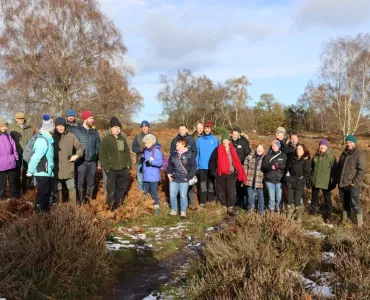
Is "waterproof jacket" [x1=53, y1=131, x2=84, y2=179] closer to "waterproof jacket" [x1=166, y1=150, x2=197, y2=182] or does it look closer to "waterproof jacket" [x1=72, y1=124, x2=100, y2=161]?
"waterproof jacket" [x1=72, y1=124, x2=100, y2=161]

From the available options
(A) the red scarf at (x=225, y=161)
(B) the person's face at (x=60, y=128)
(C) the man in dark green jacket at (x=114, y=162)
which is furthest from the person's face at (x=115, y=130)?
(A) the red scarf at (x=225, y=161)

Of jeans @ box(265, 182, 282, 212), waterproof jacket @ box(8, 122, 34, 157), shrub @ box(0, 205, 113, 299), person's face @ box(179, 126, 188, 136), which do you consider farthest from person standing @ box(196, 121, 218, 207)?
waterproof jacket @ box(8, 122, 34, 157)

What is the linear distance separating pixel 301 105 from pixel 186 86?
23.5 meters

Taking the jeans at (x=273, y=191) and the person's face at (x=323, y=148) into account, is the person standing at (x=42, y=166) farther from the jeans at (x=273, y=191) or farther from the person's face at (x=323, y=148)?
the person's face at (x=323, y=148)

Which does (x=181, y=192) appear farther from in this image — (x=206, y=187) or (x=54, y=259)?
(x=54, y=259)

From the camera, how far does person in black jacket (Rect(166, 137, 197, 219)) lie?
6781 mm

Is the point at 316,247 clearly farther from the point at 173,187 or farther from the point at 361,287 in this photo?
the point at 173,187

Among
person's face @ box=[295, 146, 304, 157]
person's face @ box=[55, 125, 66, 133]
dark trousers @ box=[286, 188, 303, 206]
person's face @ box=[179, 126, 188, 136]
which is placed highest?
person's face @ box=[55, 125, 66, 133]

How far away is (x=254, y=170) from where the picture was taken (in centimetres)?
749

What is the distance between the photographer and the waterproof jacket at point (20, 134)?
23.9 ft

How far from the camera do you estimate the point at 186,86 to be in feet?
197

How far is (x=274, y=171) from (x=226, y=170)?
1097 millimetres

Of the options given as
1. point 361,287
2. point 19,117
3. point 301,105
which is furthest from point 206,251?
point 301,105

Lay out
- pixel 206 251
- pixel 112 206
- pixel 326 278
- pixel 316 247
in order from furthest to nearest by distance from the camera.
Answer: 1. pixel 112 206
2. pixel 316 247
3. pixel 206 251
4. pixel 326 278
